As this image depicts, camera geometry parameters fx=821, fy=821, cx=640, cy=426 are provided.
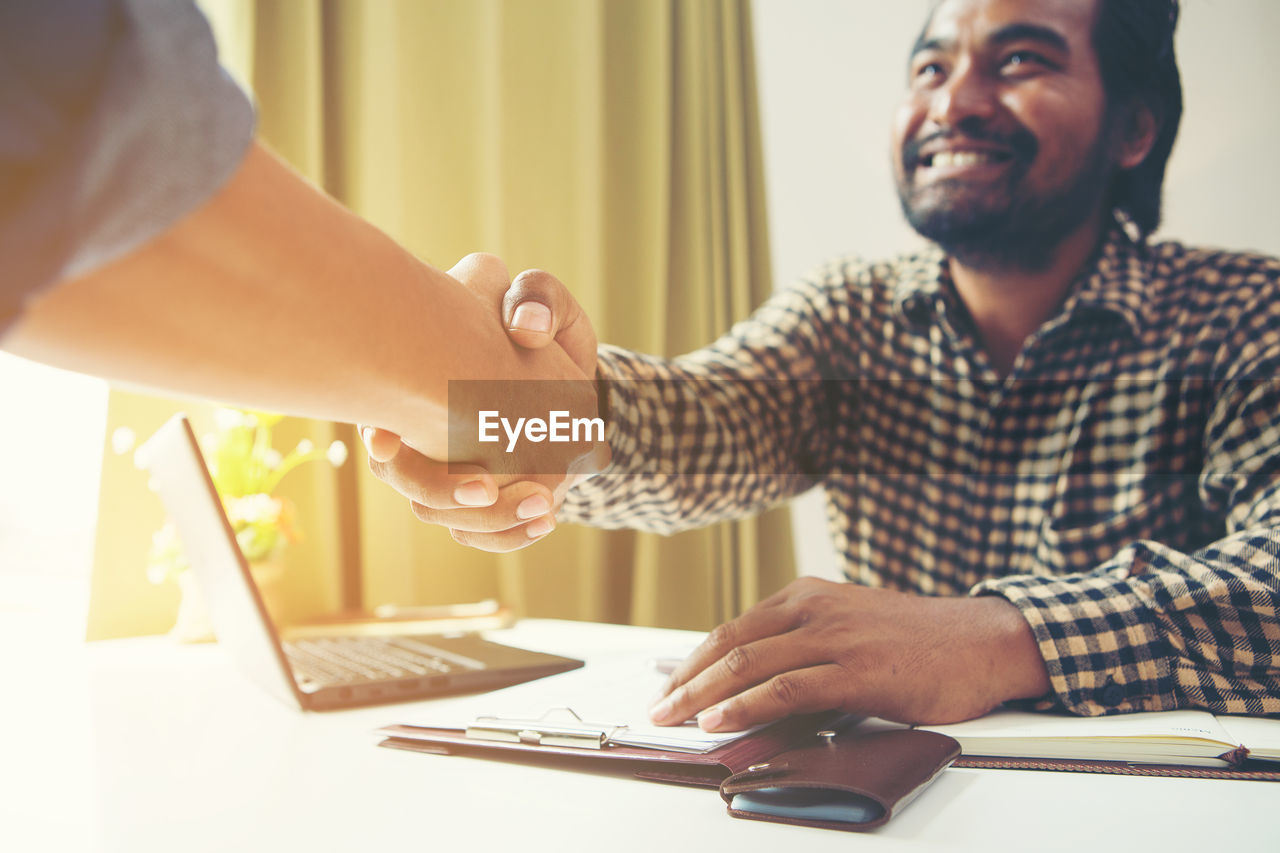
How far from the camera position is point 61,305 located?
34cm

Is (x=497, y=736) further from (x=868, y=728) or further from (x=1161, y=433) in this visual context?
(x=1161, y=433)

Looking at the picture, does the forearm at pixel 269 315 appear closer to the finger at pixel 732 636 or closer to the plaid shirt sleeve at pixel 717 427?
the finger at pixel 732 636

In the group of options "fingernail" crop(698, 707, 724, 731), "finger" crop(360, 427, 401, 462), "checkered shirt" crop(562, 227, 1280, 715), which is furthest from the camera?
"checkered shirt" crop(562, 227, 1280, 715)

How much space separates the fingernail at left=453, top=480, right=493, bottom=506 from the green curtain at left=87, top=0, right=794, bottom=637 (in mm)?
959

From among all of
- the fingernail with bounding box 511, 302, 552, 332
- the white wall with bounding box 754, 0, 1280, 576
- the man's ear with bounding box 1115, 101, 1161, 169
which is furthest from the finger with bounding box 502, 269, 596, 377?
the white wall with bounding box 754, 0, 1280, 576

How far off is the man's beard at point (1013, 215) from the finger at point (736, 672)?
0.86 meters

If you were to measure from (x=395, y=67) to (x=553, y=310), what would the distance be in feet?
3.77

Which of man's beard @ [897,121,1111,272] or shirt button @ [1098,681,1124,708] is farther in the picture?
man's beard @ [897,121,1111,272]

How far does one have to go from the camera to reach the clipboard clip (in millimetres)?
526

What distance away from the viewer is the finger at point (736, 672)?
0.54m

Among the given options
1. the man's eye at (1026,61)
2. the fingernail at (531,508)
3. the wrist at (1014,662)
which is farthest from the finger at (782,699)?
the man's eye at (1026,61)

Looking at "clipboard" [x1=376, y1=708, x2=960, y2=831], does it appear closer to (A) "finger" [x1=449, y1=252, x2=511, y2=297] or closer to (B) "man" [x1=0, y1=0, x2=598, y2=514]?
(B) "man" [x1=0, y1=0, x2=598, y2=514]

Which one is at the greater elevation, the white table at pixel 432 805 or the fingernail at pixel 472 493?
the fingernail at pixel 472 493

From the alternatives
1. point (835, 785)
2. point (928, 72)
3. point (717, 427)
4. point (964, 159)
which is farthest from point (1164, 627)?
point (928, 72)
